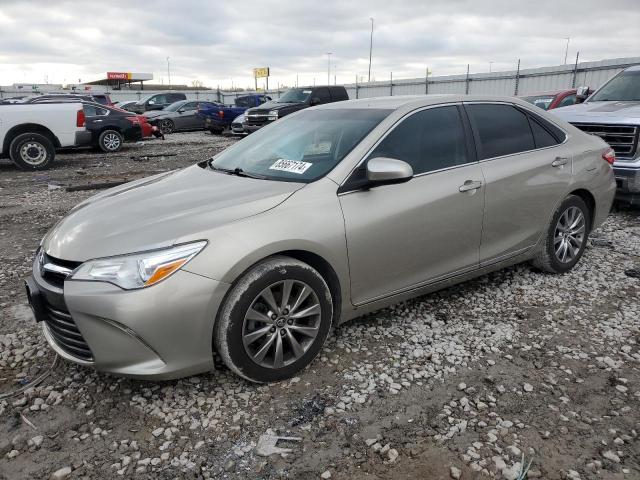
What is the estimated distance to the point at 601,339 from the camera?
11.0 feet

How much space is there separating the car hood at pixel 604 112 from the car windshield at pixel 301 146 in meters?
4.47

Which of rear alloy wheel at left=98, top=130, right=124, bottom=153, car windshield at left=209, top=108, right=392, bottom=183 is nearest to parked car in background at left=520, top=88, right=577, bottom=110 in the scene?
car windshield at left=209, top=108, right=392, bottom=183

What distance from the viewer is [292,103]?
17109 mm

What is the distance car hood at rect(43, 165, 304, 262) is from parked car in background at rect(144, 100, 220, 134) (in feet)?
63.8

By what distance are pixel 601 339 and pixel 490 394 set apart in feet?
3.81

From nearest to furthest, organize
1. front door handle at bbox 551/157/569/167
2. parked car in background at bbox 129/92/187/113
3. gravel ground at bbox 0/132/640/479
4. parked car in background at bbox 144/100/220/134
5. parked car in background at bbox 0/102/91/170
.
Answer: gravel ground at bbox 0/132/640/479 → front door handle at bbox 551/157/569/167 → parked car in background at bbox 0/102/91/170 → parked car in background at bbox 144/100/220/134 → parked car in background at bbox 129/92/187/113

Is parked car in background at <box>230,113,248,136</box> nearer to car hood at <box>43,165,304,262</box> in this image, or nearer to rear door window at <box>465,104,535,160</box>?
rear door window at <box>465,104,535,160</box>

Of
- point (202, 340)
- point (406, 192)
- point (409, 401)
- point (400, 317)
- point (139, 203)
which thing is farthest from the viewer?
point (400, 317)

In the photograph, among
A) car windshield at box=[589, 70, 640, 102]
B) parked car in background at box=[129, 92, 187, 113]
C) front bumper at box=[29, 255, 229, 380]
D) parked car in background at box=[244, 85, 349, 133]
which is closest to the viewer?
front bumper at box=[29, 255, 229, 380]

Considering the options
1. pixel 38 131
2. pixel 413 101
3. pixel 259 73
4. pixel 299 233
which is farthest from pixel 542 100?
pixel 259 73

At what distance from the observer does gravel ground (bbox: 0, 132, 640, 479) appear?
7.47 feet

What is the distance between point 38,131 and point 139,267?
1014cm

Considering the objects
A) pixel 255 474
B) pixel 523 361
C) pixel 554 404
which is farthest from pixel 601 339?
pixel 255 474

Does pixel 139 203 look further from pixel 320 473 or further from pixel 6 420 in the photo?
pixel 320 473
